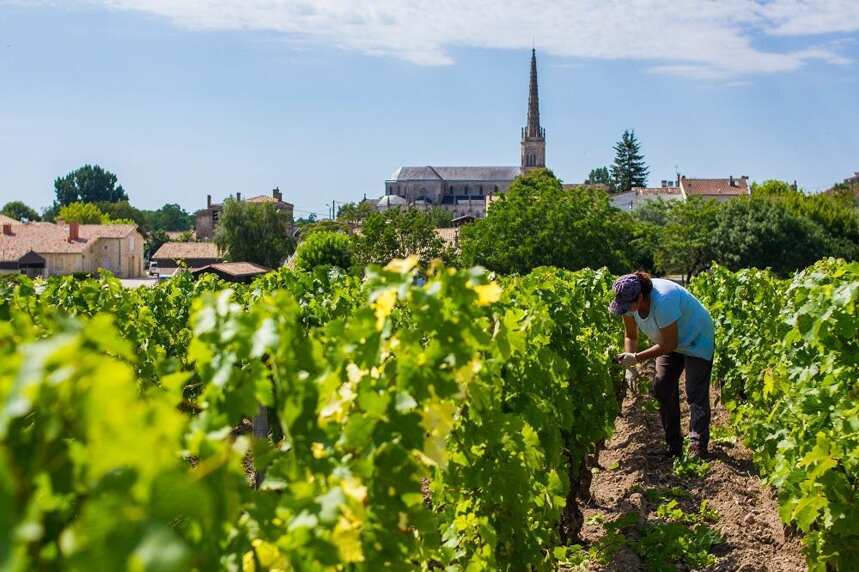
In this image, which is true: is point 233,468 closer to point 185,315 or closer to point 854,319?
point 854,319

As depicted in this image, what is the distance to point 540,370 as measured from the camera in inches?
213

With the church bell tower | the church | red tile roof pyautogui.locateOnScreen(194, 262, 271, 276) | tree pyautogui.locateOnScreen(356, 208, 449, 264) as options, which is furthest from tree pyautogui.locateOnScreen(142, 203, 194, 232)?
tree pyautogui.locateOnScreen(356, 208, 449, 264)

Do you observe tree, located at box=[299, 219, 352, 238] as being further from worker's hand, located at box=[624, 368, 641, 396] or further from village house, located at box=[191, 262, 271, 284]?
worker's hand, located at box=[624, 368, 641, 396]

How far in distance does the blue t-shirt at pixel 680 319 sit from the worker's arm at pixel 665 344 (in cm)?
4

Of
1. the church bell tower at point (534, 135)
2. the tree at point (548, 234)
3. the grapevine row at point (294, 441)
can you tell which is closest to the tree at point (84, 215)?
the tree at point (548, 234)

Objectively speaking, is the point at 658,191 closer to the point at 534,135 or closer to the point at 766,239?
the point at 766,239

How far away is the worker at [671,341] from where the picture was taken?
7.65m

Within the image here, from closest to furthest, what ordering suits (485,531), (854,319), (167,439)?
(167,439) → (485,531) → (854,319)

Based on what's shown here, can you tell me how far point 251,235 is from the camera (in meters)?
68.8

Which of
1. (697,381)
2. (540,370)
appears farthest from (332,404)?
(697,381)

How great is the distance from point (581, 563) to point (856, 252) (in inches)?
2056

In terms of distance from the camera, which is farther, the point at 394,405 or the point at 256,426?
the point at 256,426

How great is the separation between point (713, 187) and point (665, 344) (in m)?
92.7

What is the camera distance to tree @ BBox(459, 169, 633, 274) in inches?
1629
